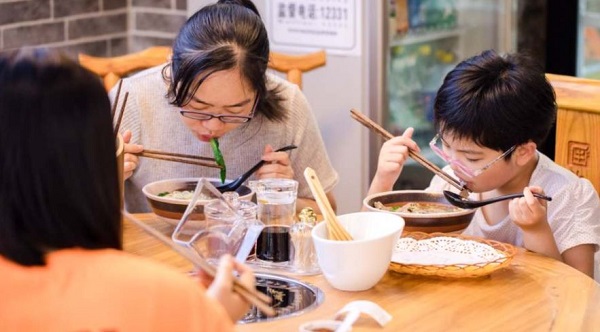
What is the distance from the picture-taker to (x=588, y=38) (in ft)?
14.8

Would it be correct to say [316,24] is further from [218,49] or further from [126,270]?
[126,270]

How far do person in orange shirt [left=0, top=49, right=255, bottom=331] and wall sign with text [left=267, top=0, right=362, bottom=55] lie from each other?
8.23ft

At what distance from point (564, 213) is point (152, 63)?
130 cm

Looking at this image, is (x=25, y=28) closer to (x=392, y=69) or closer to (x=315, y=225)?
(x=392, y=69)

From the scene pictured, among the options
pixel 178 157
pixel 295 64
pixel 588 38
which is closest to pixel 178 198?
pixel 178 157

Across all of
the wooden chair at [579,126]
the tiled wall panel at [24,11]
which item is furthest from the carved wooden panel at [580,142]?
the tiled wall panel at [24,11]

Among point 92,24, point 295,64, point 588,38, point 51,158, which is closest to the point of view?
point 51,158

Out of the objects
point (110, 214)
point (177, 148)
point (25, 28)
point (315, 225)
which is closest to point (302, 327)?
point (315, 225)

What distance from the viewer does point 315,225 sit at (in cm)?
199

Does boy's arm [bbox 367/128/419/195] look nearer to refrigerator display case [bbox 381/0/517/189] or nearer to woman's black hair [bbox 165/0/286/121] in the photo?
woman's black hair [bbox 165/0/286/121]

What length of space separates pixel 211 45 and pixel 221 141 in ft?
1.17

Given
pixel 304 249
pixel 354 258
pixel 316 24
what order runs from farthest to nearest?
pixel 316 24 → pixel 304 249 → pixel 354 258

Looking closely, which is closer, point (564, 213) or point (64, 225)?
point (64, 225)

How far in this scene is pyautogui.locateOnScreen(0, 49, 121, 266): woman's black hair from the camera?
3.89 ft
